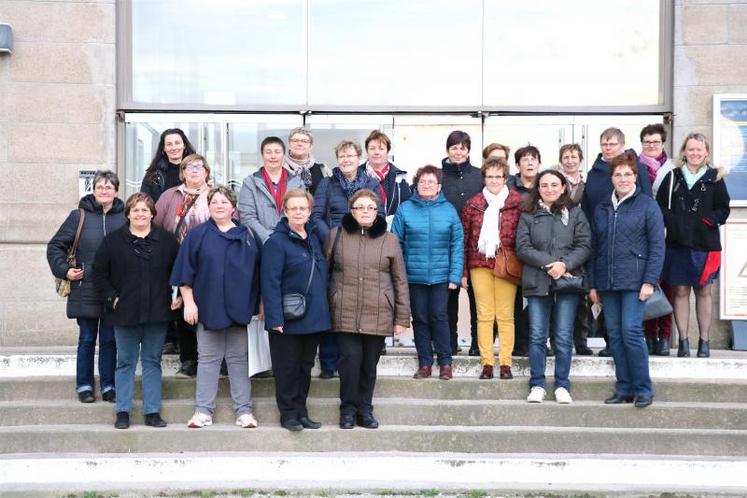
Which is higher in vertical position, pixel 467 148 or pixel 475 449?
pixel 467 148

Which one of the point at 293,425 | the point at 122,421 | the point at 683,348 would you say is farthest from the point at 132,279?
the point at 683,348

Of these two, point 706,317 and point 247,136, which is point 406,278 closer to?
point 706,317

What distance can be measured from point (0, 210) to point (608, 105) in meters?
6.31

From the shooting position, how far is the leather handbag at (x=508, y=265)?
740 centimetres

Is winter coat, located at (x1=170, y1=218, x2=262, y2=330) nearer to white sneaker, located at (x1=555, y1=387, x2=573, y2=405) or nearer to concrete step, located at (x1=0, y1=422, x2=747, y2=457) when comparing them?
concrete step, located at (x1=0, y1=422, x2=747, y2=457)

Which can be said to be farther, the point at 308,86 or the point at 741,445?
the point at 308,86

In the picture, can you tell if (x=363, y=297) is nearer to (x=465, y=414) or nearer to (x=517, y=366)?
(x=465, y=414)

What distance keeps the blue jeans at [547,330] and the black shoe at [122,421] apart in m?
3.06

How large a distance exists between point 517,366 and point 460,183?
1590 mm

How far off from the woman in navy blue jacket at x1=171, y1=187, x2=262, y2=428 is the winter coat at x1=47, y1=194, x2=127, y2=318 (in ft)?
2.33

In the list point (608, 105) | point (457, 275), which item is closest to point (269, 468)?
point (457, 275)

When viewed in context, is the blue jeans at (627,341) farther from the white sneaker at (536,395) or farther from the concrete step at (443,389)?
the white sneaker at (536,395)

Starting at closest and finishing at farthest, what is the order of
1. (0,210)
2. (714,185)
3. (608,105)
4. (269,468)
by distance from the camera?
(269,468) < (714,185) < (0,210) < (608,105)

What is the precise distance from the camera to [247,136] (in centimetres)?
998
